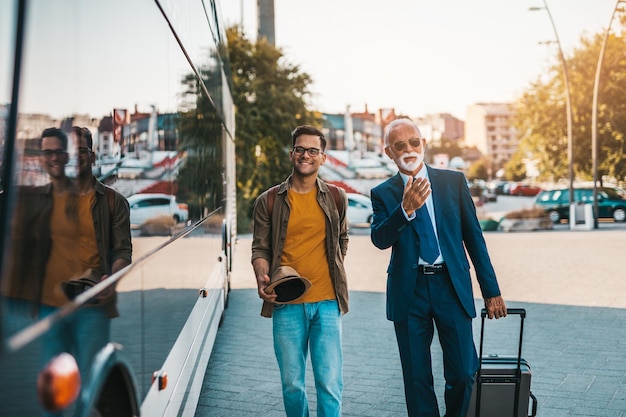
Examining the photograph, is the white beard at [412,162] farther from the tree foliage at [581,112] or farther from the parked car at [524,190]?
the parked car at [524,190]

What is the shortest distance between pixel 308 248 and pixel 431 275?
27.1 inches

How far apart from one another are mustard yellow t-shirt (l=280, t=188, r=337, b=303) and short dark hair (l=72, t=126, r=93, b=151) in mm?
2291

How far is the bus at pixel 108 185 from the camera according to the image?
2.06 meters

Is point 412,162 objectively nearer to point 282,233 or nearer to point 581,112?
point 282,233

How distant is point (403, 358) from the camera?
204 inches

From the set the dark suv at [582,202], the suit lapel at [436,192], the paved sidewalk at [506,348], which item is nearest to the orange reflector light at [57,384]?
the suit lapel at [436,192]

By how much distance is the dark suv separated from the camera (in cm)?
3819

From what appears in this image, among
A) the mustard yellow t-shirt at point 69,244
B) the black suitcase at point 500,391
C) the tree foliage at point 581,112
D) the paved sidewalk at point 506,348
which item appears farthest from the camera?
the tree foliage at point 581,112

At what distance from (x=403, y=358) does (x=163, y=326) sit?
1.68m

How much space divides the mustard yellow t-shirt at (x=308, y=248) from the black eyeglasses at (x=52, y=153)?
257 cm

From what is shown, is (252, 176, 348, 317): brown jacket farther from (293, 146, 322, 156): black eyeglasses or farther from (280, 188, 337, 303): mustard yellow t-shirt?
(293, 146, 322, 156): black eyeglasses

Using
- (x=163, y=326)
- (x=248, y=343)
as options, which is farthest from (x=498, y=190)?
(x=163, y=326)

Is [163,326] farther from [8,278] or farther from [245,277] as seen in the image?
[245,277]

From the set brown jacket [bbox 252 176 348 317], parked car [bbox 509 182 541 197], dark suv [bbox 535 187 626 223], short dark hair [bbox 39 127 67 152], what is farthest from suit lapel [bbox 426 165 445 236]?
parked car [bbox 509 182 541 197]
